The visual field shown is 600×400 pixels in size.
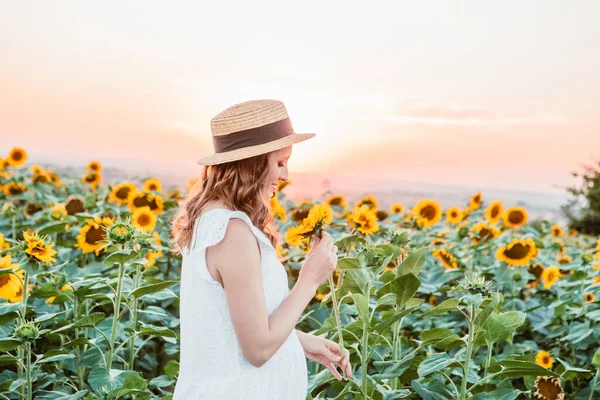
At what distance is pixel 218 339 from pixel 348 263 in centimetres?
50

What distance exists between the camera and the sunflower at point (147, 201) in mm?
4566

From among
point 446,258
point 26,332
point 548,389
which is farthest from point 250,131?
point 446,258

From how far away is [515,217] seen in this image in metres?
5.27

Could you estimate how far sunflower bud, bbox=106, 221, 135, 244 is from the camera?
2666 millimetres

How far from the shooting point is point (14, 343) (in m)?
2.58

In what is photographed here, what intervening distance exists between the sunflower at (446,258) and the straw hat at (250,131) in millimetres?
2386

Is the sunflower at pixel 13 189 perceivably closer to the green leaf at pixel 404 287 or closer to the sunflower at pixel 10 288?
the sunflower at pixel 10 288

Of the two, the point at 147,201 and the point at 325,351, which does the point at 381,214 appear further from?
the point at 325,351

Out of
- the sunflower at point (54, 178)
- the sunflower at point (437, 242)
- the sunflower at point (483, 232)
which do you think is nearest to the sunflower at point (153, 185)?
the sunflower at point (54, 178)

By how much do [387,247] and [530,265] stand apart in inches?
90.0

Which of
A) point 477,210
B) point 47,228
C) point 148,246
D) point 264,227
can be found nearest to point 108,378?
point 148,246

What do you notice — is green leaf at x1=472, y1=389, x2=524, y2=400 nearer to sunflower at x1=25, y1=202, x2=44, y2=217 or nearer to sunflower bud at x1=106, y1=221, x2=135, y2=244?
sunflower bud at x1=106, y1=221, x2=135, y2=244

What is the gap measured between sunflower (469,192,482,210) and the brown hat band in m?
3.95

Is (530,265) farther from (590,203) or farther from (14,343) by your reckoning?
(590,203)
